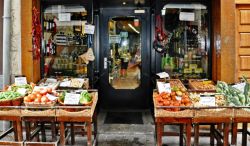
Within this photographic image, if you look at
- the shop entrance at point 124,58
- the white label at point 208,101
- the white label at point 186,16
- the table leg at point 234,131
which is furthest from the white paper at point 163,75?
the table leg at point 234,131

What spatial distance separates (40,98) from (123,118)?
3.21 meters

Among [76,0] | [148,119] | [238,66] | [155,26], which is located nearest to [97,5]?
[76,0]

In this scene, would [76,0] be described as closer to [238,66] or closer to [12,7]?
[12,7]

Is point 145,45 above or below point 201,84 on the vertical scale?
above

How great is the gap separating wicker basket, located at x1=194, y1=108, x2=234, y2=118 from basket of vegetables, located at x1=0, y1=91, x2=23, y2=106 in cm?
272

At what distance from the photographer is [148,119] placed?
8.18 meters

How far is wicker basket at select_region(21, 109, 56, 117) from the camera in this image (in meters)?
5.24

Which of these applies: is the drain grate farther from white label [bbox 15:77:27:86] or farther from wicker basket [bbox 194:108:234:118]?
wicker basket [bbox 194:108:234:118]

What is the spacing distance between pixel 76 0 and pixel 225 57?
3420 millimetres

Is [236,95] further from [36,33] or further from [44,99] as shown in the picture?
[36,33]

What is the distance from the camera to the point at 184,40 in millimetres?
8039

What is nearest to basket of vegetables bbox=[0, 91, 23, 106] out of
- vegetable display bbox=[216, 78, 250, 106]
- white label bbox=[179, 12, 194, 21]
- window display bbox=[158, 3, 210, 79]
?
vegetable display bbox=[216, 78, 250, 106]

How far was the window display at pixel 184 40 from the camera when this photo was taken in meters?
7.86

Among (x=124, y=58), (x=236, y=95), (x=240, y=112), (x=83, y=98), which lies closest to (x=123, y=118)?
(x=124, y=58)
